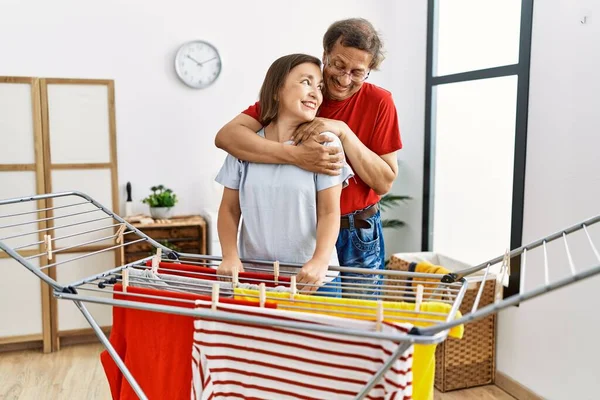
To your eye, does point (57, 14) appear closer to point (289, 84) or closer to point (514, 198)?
point (289, 84)

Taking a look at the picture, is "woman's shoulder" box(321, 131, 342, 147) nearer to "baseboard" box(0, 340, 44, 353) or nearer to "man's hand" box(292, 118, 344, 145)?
"man's hand" box(292, 118, 344, 145)

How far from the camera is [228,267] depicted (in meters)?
1.53

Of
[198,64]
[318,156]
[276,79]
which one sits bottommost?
[318,156]

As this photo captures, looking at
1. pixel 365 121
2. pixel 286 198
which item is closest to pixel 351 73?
pixel 365 121

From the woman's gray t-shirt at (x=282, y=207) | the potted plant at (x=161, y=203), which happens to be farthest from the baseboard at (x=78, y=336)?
the woman's gray t-shirt at (x=282, y=207)

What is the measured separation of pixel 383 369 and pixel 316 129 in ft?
2.40

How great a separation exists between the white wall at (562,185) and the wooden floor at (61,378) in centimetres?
41

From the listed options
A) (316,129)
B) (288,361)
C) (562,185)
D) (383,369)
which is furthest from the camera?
(562,185)

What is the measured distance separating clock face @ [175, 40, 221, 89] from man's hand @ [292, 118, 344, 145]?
2.56 meters

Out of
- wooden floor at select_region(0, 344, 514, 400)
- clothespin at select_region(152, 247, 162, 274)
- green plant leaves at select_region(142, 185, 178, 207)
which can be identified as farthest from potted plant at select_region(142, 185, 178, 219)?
clothespin at select_region(152, 247, 162, 274)

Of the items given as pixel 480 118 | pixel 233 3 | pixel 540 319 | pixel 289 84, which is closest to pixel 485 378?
pixel 540 319

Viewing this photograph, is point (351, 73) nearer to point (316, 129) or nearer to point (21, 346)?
point (316, 129)

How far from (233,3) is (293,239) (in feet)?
9.60

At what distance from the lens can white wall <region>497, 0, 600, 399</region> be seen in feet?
8.20
